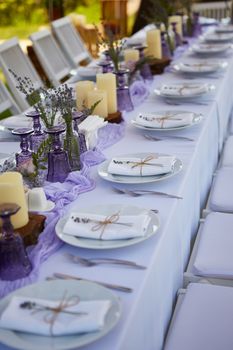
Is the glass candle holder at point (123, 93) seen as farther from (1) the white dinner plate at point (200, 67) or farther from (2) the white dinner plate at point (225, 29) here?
(2) the white dinner plate at point (225, 29)

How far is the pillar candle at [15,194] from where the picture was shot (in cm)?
104

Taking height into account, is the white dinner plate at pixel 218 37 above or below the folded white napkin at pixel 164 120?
below

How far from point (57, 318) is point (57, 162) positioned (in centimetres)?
59

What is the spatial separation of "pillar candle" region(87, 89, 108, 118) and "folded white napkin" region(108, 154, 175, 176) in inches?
14.0

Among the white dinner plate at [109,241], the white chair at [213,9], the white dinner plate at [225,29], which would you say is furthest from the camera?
the white chair at [213,9]

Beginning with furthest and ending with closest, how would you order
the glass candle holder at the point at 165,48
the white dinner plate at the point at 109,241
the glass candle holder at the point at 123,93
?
the glass candle holder at the point at 165,48 < the glass candle holder at the point at 123,93 < the white dinner plate at the point at 109,241

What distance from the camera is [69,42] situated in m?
3.46

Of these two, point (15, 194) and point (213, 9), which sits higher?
point (15, 194)

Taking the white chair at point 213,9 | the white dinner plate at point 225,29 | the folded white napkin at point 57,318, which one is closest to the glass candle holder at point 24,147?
the folded white napkin at point 57,318

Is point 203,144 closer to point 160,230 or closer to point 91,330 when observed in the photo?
point 160,230

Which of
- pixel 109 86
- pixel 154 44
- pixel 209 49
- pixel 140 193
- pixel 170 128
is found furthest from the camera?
pixel 209 49

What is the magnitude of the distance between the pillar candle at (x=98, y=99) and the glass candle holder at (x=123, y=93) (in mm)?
195

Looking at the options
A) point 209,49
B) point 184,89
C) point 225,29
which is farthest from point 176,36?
point 184,89

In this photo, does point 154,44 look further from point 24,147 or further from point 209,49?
point 24,147
